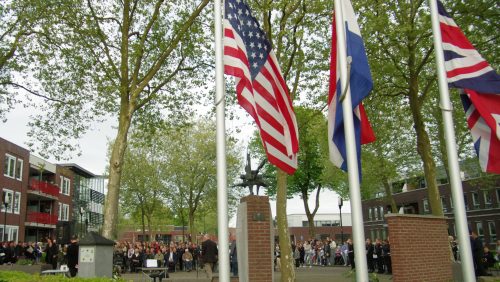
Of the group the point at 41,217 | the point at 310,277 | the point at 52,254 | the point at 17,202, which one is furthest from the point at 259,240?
the point at 41,217

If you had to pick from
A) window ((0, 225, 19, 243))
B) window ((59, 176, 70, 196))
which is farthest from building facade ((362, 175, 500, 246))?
window ((0, 225, 19, 243))

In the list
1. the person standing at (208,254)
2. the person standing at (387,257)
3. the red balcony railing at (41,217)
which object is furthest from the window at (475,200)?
the red balcony railing at (41,217)

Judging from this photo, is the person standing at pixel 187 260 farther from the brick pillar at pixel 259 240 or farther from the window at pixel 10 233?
the brick pillar at pixel 259 240

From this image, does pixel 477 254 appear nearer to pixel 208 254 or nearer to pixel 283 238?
pixel 283 238

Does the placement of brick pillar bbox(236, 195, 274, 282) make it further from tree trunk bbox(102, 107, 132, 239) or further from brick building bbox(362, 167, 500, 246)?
brick building bbox(362, 167, 500, 246)

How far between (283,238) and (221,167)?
11902mm

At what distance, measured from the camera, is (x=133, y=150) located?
4478 centimetres

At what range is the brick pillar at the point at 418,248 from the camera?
12.4 m

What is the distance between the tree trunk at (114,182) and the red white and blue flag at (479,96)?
12.4 metres

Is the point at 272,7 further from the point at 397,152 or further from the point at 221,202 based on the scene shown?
the point at 397,152

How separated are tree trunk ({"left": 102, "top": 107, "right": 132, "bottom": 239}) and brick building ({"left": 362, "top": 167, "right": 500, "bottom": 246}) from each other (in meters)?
27.3

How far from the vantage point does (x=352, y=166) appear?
18.4 feet

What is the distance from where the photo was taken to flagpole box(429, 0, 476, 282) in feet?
19.4

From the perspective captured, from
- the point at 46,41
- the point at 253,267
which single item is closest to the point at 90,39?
the point at 46,41
